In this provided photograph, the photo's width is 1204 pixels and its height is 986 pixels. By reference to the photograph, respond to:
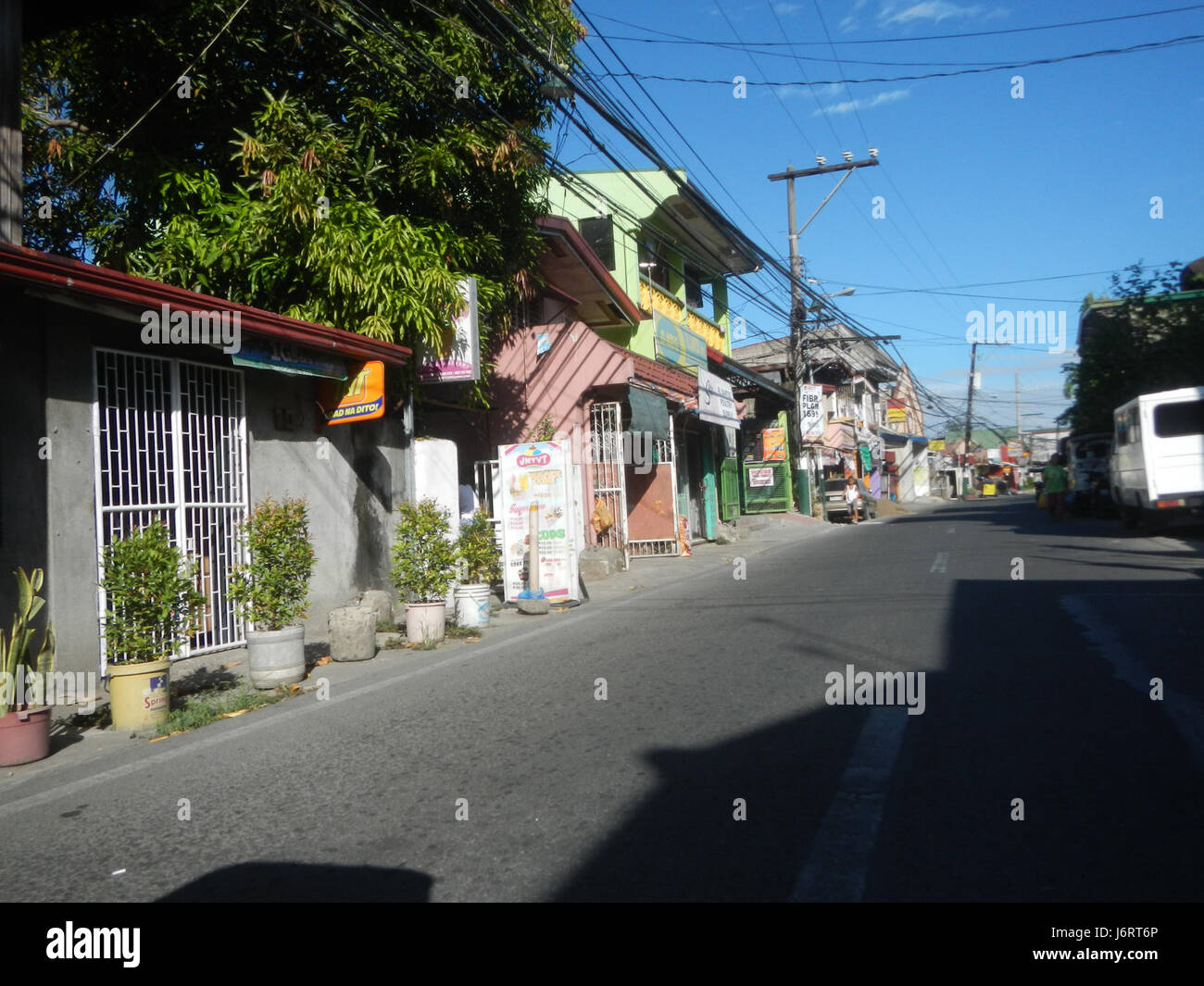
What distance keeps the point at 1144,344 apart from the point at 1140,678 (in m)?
20.1

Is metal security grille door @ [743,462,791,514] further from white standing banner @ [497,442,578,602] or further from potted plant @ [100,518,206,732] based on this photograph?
potted plant @ [100,518,206,732]

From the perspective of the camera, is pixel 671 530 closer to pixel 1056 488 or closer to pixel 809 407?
pixel 1056 488

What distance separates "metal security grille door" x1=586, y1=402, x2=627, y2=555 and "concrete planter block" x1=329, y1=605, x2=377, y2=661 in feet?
29.8

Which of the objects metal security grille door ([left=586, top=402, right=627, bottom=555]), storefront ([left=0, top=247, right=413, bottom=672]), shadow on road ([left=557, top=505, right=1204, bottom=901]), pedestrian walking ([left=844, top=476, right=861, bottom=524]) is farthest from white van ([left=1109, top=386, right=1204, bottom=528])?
pedestrian walking ([left=844, top=476, right=861, bottom=524])

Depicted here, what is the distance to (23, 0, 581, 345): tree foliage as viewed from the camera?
11469mm

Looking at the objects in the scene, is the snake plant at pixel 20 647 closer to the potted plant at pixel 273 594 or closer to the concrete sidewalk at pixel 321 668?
the concrete sidewalk at pixel 321 668

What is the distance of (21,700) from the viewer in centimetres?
691

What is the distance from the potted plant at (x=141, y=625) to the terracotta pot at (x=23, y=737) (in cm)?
63

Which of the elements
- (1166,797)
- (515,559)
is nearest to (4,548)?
(515,559)

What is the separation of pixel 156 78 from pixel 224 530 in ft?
19.8

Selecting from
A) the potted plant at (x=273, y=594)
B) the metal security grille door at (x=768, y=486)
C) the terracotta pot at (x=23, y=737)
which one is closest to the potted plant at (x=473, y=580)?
the potted plant at (x=273, y=594)

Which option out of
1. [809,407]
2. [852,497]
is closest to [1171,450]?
[809,407]

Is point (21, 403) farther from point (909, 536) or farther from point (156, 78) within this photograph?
point (909, 536)

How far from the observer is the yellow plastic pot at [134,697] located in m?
7.31
